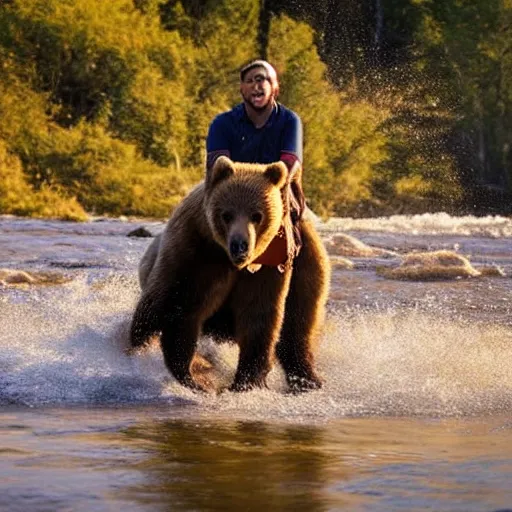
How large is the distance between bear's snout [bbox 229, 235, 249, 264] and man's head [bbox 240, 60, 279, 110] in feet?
3.33

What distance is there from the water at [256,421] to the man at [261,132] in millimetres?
1009

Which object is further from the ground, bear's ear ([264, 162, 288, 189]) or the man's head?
the man's head

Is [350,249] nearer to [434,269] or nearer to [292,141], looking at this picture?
[434,269]

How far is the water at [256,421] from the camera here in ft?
14.4

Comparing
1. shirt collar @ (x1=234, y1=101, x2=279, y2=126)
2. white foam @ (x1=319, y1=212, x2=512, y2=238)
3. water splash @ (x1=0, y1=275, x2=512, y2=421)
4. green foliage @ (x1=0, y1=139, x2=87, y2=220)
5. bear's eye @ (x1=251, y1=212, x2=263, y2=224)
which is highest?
shirt collar @ (x1=234, y1=101, x2=279, y2=126)

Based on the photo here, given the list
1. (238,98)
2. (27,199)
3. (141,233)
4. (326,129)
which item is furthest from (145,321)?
(326,129)

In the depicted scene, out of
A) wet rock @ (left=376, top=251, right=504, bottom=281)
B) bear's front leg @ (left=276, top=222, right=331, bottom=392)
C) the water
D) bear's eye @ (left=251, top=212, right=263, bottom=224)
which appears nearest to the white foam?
wet rock @ (left=376, top=251, right=504, bottom=281)

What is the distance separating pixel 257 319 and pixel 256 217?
2.00 feet

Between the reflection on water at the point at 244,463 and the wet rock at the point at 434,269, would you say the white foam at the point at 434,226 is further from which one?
the reflection on water at the point at 244,463

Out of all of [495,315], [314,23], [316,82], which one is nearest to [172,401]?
[495,315]

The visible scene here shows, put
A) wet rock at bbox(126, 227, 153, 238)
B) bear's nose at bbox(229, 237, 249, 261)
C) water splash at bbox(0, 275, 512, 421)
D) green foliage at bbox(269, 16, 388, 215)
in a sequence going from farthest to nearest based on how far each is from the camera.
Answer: green foliage at bbox(269, 16, 388, 215) → wet rock at bbox(126, 227, 153, 238) → water splash at bbox(0, 275, 512, 421) → bear's nose at bbox(229, 237, 249, 261)

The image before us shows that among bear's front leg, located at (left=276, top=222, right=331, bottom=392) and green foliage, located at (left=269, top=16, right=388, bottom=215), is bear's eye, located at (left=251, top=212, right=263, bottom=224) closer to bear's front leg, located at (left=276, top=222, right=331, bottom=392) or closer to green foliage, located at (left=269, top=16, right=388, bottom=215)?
bear's front leg, located at (left=276, top=222, right=331, bottom=392)

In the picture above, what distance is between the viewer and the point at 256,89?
697 centimetres

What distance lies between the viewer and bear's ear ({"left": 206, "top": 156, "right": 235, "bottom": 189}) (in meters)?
6.49
